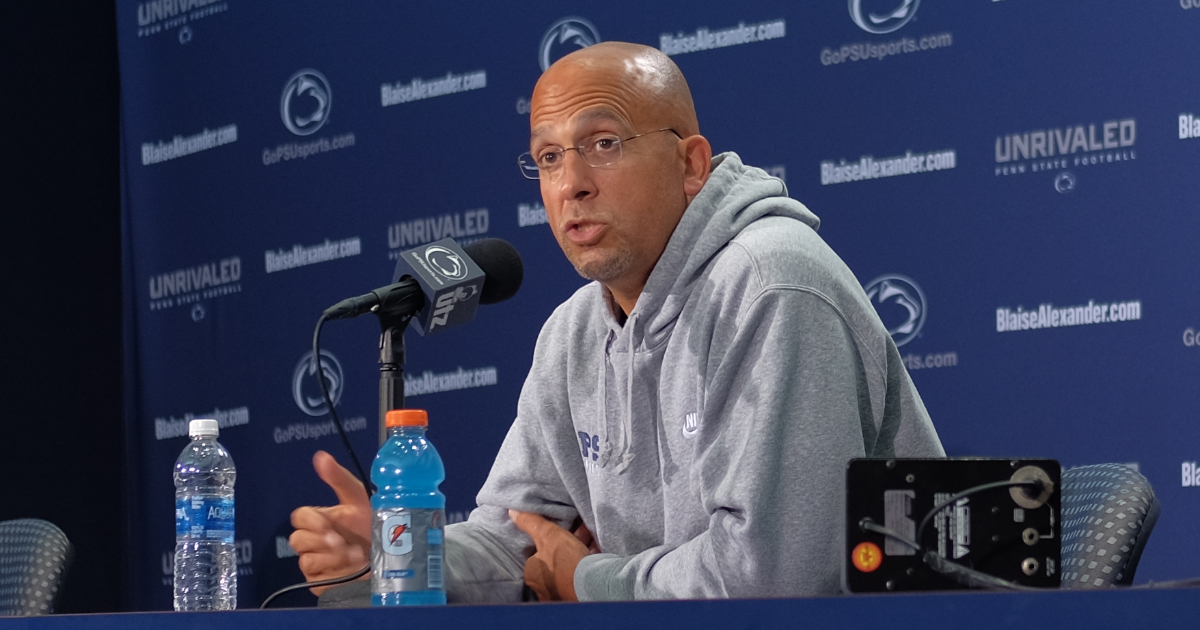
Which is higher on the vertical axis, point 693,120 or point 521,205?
point 521,205

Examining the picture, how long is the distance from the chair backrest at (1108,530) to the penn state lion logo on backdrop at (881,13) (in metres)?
2.21

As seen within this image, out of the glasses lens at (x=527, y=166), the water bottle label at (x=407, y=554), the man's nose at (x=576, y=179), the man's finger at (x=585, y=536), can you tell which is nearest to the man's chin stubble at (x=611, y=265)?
the man's nose at (x=576, y=179)

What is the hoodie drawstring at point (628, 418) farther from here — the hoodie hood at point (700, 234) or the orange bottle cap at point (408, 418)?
the orange bottle cap at point (408, 418)

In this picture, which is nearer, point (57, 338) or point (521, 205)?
point (521, 205)

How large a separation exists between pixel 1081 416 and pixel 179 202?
2.99 m

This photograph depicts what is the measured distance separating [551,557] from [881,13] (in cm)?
216

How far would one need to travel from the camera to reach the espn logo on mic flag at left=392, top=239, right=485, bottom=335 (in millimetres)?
1641

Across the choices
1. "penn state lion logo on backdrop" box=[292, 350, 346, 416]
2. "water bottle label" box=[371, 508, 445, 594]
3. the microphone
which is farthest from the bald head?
"penn state lion logo on backdrop" box=[292, 350, 346, 416]

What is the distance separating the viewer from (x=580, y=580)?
1.79m

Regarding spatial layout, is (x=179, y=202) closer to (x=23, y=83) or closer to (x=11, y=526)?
(x=23, y=83)

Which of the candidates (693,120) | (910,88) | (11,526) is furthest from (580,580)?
(910,88)

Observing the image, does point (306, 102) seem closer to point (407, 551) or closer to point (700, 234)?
point (700, 234)

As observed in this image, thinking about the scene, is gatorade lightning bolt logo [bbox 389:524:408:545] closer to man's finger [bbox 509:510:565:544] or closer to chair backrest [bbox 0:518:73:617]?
man's finger [bbox 509:510:565:544]

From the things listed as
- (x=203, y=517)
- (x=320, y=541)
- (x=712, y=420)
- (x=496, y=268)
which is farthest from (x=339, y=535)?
(x=712, y=420)
